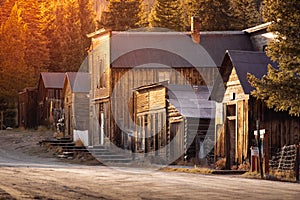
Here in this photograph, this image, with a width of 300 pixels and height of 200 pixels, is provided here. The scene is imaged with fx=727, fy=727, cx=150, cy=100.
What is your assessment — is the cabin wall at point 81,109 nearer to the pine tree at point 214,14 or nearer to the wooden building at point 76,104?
the wooden building at point 76,104

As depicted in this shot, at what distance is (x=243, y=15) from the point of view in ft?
235

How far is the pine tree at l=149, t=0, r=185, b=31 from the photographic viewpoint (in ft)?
265

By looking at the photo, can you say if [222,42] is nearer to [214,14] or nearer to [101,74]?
[101,74]

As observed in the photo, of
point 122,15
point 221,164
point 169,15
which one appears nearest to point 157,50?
point 221,164

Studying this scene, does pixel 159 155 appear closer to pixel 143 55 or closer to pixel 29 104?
pixel 143 55

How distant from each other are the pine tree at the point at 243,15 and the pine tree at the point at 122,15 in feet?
52.5

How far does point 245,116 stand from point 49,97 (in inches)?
1428

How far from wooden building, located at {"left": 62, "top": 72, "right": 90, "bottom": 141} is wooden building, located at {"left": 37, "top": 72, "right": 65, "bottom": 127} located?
5.95 m

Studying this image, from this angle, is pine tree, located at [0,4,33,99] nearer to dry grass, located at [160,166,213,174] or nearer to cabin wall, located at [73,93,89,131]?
cabin wall, located at [73,93,89,131]

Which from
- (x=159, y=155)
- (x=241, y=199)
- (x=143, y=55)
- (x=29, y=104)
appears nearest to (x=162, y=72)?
(x=143, y=55)

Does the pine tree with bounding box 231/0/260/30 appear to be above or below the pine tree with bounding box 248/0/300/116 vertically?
above

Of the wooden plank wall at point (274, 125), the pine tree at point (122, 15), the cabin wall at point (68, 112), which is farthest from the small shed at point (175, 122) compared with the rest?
the pine tree at point (122, 15)

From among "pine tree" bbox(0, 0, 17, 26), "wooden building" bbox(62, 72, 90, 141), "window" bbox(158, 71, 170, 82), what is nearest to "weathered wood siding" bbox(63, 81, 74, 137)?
"wooden building" bbox(62, 72, 90, 141)

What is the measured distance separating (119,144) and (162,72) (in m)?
6.23
